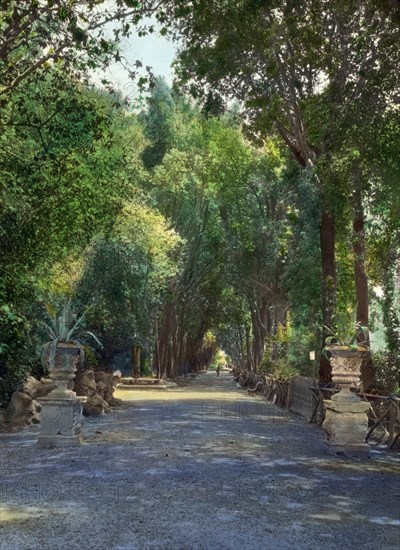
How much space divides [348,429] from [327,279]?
276 inches

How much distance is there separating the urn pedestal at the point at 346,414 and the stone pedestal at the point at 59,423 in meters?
5.27

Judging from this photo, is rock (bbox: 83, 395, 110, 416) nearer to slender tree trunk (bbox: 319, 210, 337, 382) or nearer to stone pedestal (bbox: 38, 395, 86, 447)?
stone pedestal (bbox: 38, 395, 86, 447)

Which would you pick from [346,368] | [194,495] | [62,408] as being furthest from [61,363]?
[194,495]

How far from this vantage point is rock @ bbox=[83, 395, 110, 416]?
19655mm

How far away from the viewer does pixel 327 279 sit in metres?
18.8

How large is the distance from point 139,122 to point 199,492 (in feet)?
110

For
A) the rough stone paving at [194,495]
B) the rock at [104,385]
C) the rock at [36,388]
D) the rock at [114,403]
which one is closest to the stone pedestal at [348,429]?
the rough stone paving at [194,495]

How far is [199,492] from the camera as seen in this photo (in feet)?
27.3

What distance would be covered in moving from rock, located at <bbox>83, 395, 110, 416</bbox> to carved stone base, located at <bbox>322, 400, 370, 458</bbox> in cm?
905

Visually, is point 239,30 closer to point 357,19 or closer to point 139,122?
point 357,19

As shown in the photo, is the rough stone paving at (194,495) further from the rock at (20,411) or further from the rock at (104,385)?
the rock at (104,385)

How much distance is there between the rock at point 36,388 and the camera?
17469 mm

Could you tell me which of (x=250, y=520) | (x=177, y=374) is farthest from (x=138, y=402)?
(x=177, y=374)

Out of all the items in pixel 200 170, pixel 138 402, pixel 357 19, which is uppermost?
pixel 200 170
